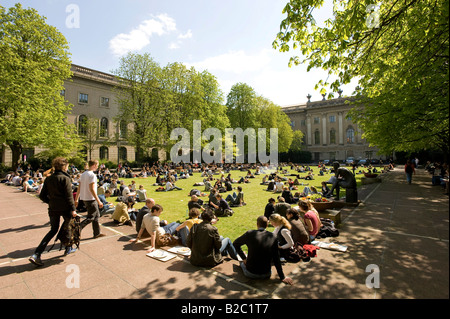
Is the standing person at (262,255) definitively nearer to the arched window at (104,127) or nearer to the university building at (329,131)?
the arched window at (104,127)

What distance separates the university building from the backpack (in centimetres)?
6613

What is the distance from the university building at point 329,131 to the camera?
60.7 m

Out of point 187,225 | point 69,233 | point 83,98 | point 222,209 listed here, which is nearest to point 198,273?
point 187,225

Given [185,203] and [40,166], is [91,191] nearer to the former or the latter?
[185,203]

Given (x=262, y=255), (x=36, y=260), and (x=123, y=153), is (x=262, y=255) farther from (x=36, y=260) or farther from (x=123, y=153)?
(x=123, y=153)

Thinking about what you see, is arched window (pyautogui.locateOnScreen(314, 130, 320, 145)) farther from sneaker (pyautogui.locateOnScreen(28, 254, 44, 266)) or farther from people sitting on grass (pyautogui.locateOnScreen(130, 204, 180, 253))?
sneaker (pyautogui.locateOnScreen(28, 254, 44, 266))

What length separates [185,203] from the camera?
Answer: 469 inches

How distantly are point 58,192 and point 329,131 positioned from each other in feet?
228

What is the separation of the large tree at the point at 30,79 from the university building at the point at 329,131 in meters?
61.2

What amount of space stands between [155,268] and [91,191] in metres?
2.80

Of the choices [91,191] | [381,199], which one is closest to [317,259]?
[91,191]

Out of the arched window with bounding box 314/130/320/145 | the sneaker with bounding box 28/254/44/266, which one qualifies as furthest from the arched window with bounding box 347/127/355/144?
the sneaker with bounding box 28/254/44/266

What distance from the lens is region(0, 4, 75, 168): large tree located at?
Answer: 19797 mm

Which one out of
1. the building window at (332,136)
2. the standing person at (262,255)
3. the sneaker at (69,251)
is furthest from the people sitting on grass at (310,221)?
the building window at (332,136)
